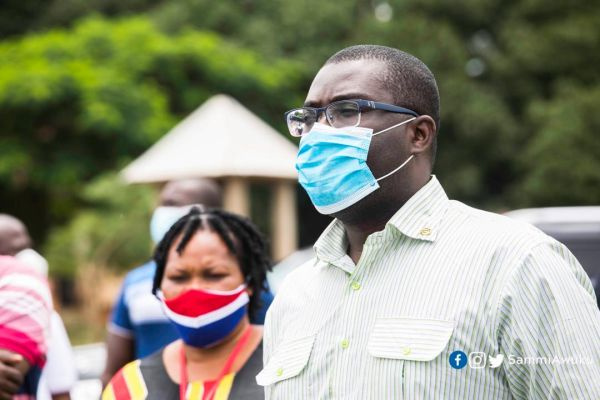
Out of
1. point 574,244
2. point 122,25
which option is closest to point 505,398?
point 574,244

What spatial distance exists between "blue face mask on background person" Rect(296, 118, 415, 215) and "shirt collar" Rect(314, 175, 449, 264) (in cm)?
10

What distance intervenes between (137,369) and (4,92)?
18121mm

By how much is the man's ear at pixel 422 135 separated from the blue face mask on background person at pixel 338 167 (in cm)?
4

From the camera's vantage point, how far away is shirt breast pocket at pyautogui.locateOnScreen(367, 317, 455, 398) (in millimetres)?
2051

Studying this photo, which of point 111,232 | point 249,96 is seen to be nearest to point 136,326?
point 111,232

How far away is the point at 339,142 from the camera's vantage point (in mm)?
2387

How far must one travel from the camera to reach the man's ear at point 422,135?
240cm

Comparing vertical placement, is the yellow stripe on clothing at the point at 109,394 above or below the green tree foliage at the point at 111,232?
above

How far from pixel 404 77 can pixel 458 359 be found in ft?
2.58

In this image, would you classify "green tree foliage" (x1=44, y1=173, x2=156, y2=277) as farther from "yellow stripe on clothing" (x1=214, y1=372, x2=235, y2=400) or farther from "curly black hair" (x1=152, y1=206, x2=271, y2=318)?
"yellow stripe on clothing" (x1=214, y1=372, x2=235, y2=400)

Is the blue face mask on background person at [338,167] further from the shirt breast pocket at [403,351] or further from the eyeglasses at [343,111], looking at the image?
the shirt breast pocket at [403,351]

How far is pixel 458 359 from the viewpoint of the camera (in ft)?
6.66

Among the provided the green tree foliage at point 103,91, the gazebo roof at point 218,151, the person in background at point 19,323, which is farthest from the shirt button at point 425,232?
the green tree foliage at point 103,91

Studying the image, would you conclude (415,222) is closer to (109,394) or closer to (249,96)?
(109,394)
